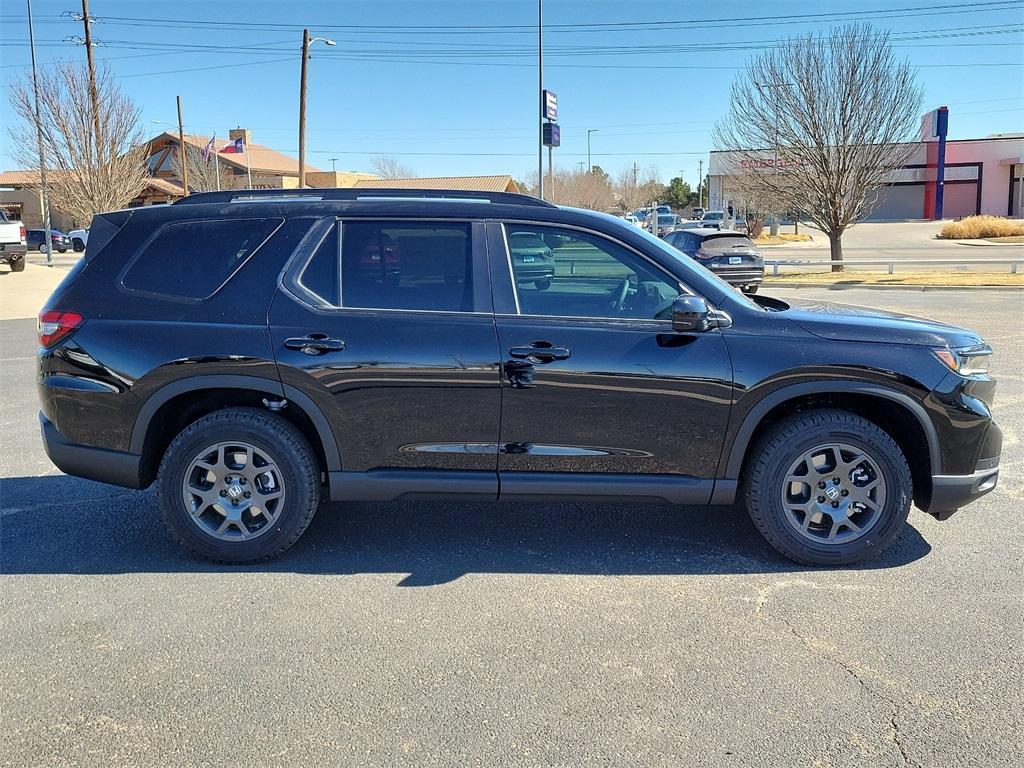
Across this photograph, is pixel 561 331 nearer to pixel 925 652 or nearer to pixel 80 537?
pixel 925 652

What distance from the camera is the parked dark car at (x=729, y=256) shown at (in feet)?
60.9

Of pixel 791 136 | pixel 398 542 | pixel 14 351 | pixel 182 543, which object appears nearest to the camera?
pixel 182 543

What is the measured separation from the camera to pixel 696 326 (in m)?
4.04

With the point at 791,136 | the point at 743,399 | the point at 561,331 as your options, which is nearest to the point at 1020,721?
the point at 743,399

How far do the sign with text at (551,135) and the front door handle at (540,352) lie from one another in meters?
22.9

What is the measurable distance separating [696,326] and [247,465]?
2339 mm

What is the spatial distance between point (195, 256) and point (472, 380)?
1604mm

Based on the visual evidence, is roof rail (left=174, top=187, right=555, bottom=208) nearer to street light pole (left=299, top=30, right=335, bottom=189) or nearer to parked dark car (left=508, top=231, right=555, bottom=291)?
parked dark car (left=508, top=231, right=555, bottom=291)

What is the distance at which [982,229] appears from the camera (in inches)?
1890

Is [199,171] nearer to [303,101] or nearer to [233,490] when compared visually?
[303,101]

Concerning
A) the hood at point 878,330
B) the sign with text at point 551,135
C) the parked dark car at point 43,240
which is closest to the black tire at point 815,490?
the hood at point 878,330

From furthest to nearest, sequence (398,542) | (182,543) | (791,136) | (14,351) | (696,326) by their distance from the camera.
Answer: (791,136) → (14,351) → (398,542) → (182,543) → (696,326)

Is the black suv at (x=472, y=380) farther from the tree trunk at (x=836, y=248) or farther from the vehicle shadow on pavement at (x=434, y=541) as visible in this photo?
the tree trunk at (x=836, y=248)

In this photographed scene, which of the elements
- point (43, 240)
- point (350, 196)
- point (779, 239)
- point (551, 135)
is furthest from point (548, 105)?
point (43, 240)
